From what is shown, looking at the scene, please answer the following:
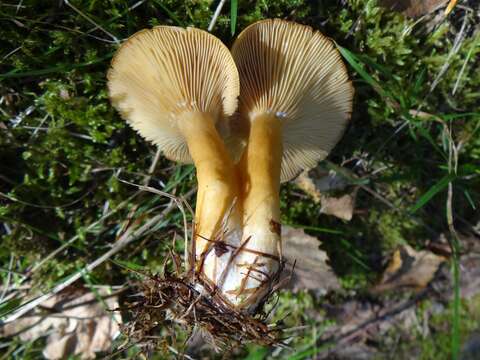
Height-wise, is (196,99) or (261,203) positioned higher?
(196,99)

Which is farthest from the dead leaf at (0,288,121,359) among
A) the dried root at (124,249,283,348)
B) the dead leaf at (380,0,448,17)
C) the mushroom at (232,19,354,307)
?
the dead leaf at (380,0,448,17)

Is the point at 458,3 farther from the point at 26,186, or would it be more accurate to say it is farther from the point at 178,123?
the point at 26,186

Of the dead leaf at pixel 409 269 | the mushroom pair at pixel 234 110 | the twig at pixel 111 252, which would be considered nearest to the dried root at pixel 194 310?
the mushroom pair at pixel 234 110

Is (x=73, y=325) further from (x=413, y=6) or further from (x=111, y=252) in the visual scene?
(x=413, y=6)

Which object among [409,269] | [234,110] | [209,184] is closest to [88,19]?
[234,110]

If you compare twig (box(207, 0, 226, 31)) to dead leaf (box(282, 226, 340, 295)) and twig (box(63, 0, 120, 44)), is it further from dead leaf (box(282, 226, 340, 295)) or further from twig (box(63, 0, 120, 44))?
dead leaf (box(282, 226, 340, 295))

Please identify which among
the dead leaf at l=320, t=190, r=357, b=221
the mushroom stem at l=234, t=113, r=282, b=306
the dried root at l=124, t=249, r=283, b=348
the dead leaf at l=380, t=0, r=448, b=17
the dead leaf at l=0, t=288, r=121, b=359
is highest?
the dead leaf at l=380, t=0, r=448, b=17
